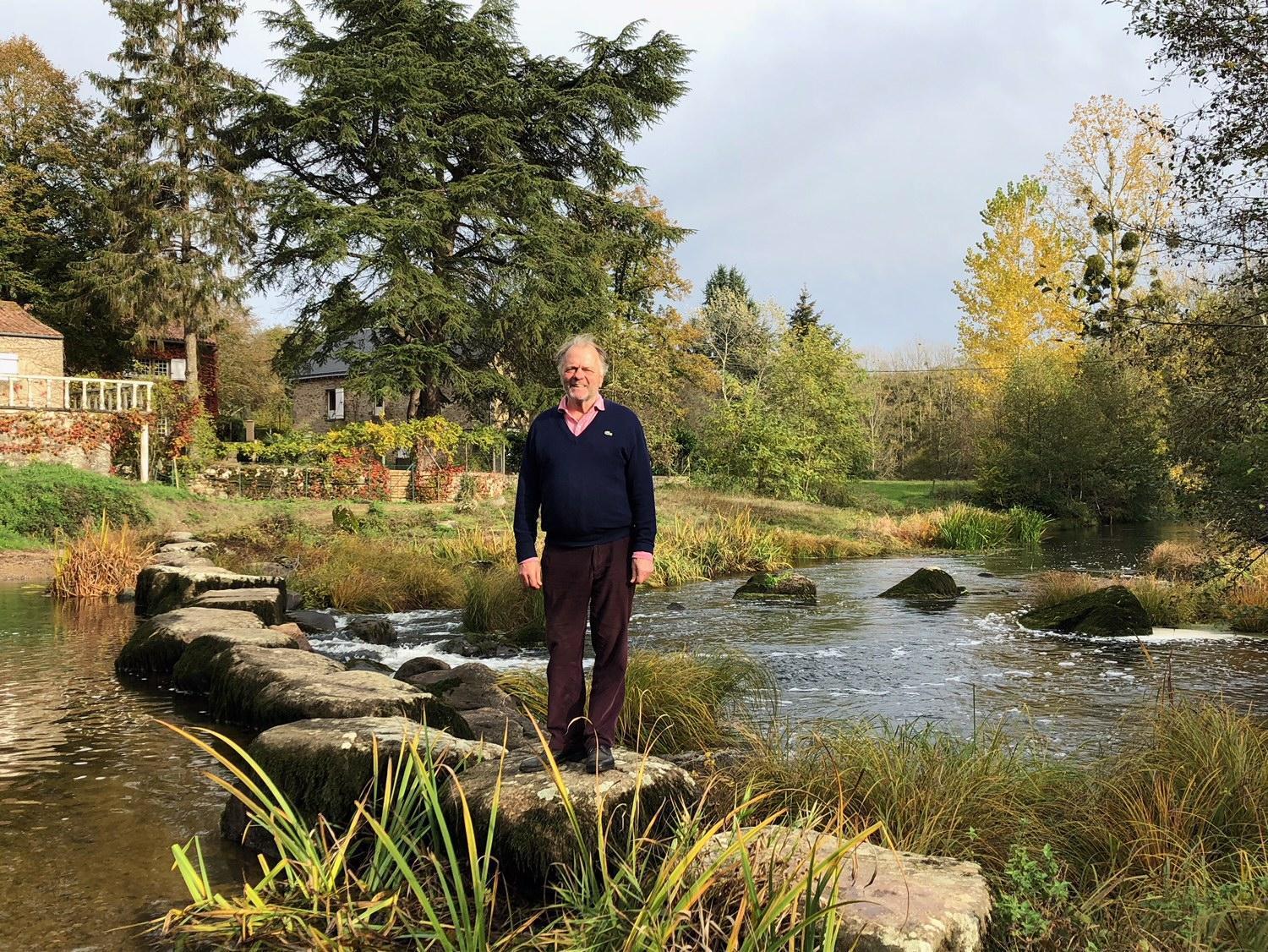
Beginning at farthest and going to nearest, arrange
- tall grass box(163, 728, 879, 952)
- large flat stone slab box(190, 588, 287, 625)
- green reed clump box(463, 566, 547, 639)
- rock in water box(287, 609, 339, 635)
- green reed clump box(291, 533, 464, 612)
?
green reed clump box(291, 533, 464, 612) < green reed clump box(463, 566, 547, 639) < rock in water box(287, 609, 339, 635) < large flat stone slab box(190, 588, 287, 625) < tall grass box(163, 728, 879, 952)

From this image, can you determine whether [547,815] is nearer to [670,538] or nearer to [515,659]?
[515,659]

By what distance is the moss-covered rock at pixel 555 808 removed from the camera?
132 inches

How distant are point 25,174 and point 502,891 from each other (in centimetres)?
3605

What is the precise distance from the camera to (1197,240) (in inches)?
316

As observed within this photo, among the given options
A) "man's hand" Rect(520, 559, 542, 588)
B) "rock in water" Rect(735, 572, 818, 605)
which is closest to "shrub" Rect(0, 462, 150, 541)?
"rock in water" Rect(735, 572, 818, 605)

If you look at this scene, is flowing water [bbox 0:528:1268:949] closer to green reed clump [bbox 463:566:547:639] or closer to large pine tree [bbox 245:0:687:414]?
green reed clump [bbox 463:566:547:639]

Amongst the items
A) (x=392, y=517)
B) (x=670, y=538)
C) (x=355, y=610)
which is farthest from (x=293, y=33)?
(x=355, y=610)

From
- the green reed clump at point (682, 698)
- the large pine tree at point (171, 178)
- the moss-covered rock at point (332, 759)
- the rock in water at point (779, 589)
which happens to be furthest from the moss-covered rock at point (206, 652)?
the large pine tree at point (171, 178)

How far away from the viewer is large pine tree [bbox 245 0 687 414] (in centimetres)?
2492

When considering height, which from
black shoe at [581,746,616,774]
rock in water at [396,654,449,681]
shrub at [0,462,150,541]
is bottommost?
rock in water at [396,654,449,681]

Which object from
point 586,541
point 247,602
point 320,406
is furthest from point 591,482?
point 320,406

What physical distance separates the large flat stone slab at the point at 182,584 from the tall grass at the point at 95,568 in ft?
4.54

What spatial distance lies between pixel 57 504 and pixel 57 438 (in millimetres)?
5379

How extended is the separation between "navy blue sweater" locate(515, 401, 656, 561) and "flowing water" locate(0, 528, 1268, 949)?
6.58 ft
